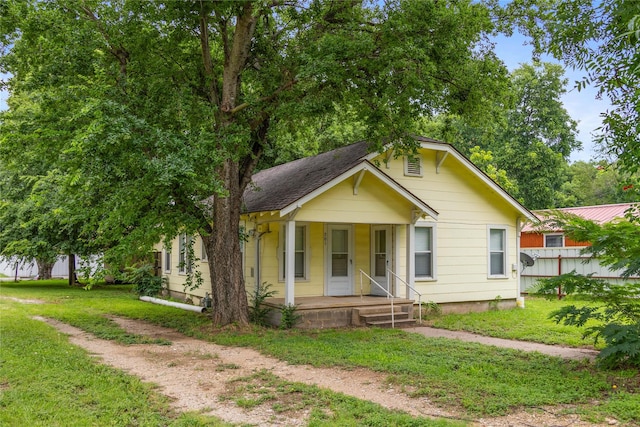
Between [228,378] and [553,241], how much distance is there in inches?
780

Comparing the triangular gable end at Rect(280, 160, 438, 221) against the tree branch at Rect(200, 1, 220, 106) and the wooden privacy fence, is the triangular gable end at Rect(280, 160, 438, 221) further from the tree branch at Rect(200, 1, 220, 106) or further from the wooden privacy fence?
the wooden privacy fence

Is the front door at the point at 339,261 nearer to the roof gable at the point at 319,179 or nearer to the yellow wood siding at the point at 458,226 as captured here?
the yellow wood siding at the point at 458,226

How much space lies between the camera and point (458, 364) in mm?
8273

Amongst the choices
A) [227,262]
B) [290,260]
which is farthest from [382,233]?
[227,262]

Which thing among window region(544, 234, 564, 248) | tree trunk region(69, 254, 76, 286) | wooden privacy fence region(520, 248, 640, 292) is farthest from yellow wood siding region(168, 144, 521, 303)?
tree trunk region(69, 254, 76, 286)

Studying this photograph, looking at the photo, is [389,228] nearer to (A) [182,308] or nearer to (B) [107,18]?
(A) [182,308]

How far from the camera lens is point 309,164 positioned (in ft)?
53.6

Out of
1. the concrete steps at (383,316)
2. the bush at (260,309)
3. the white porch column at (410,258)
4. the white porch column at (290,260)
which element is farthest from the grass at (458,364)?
the white porch column at (410,258)

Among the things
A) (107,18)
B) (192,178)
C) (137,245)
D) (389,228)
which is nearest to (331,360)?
(192,178)

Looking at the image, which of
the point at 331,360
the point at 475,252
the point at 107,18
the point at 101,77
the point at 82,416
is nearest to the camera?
the point at 82,416

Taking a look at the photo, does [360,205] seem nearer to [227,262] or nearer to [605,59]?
[227,262]

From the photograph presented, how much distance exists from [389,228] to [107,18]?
27.9 ft

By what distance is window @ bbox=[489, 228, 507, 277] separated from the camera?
53.4ft

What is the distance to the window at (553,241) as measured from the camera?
917 inches
